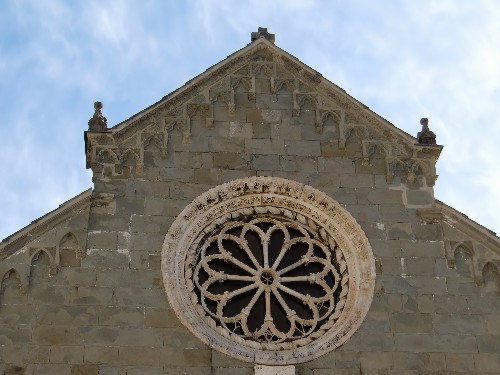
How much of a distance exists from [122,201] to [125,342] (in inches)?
97.2

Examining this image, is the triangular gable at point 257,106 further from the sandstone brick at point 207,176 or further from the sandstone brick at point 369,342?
the sandstone brick at point 369,342

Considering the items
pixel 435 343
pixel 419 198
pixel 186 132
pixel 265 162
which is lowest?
pixel 435 343

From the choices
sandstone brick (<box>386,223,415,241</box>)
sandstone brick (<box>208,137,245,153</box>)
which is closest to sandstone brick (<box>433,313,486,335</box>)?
sandstone brick (<box>386,223,415,241</box>)

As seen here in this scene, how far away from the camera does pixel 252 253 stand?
635 inches

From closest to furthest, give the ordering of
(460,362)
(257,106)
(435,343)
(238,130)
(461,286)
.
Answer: (460,362)
(435,343)
(461,286)
(238,130)
(257,106)

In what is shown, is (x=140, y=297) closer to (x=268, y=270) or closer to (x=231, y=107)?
(x=268, y=270)

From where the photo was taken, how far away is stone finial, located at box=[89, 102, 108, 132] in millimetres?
16766

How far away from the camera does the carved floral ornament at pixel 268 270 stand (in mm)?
15125

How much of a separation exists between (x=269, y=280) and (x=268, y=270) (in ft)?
0.51

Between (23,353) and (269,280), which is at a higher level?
(269,280)

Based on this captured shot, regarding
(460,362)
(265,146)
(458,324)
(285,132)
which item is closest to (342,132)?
(285,132)

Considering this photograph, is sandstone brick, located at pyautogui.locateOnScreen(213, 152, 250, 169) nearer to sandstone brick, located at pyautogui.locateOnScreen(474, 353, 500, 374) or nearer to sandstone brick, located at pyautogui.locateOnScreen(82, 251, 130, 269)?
sandstone brick, located at pyautogui.locateOnScreen(82, 251, 130, 269)

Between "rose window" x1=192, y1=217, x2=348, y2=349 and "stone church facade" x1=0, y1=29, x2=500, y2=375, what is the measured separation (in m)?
0.03

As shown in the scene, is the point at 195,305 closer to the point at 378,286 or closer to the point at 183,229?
the point at 183,229
